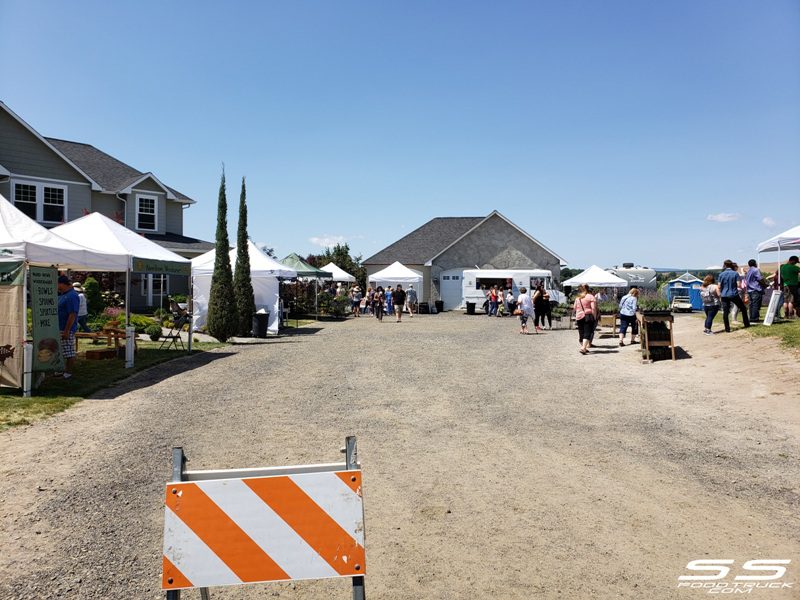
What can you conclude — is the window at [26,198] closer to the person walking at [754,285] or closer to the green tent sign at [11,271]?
the green tent sign at [11,271]

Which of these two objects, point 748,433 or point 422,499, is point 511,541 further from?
point 748,433

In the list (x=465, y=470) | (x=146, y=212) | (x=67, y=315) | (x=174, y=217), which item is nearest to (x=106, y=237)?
(x=67, y=315)

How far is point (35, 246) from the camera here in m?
10.1

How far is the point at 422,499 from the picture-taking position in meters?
5.14

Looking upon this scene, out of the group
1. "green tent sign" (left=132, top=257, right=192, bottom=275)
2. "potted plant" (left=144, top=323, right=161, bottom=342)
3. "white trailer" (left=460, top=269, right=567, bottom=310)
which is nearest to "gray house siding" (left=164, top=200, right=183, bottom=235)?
"potted plant" (left=144, top=323, right=161, bottom=342)

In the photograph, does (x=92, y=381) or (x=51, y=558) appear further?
(x=92, y=381)

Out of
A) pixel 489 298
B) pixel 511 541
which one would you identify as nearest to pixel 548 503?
pixel 511 541

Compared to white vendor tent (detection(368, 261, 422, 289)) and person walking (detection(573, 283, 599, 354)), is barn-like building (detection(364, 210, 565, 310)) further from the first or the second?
person walking (detection(573, 283, 599, 354))

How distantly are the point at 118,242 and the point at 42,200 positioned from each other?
14.1 meters

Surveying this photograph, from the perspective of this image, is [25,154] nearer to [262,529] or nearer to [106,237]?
[106,237]

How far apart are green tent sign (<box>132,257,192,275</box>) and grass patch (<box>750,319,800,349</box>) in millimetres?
12925

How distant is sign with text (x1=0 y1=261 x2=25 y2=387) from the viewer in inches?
379

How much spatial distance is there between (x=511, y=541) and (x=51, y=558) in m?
3.11

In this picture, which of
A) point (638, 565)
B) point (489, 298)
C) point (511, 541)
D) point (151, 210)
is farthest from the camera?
point (489, 298)
